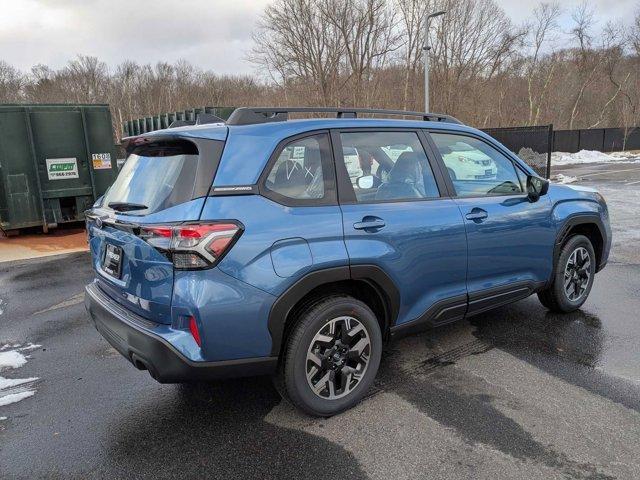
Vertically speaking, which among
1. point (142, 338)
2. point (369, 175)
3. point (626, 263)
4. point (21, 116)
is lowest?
point (626, 263)

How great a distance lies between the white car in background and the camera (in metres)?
3.90

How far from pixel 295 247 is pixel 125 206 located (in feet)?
3.63

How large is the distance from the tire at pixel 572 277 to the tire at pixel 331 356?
2205mm

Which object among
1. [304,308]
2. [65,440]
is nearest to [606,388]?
[304,308]

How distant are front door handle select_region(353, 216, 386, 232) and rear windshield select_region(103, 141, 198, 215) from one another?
1.00 metres

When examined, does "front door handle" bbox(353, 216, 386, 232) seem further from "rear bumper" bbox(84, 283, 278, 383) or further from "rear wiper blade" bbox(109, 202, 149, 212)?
"rear wiper blade" bbox(109, 202, 149, 212)

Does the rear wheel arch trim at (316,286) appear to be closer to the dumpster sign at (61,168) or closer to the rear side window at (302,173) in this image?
the rear side window at (302,173)

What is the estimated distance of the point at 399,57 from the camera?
88.0 ft

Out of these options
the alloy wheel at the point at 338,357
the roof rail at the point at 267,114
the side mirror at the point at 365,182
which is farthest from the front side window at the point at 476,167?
the alloy wheel at the point at 338,357

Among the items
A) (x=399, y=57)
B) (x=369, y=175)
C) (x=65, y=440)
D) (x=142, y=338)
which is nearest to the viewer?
(x=142, y=338)

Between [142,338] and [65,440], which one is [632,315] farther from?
[65,440]

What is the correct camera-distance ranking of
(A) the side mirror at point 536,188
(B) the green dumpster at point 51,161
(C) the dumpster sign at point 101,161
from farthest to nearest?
1. (C) the dumpster sign at point 101,161
2. (B) the green dumpster at point 51,161
3. (A) the side mirror at point 536,188

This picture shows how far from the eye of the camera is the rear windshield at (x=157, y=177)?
2.69 meters

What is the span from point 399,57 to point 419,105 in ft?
9.22
